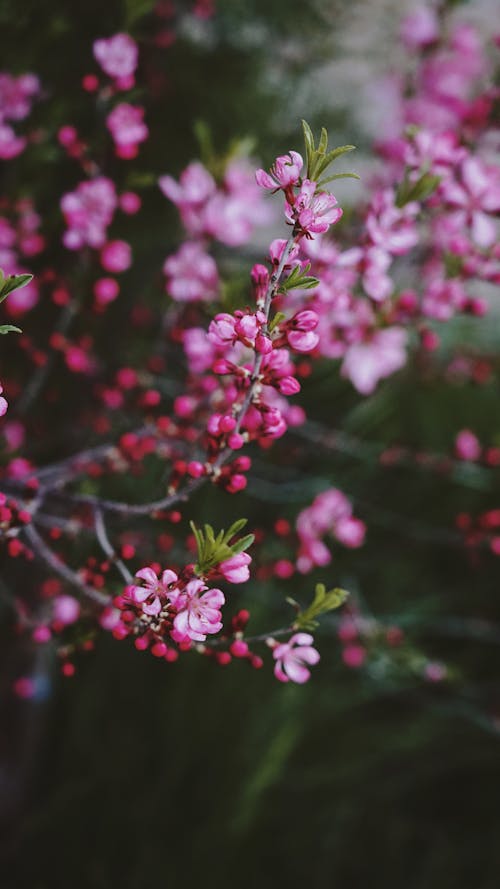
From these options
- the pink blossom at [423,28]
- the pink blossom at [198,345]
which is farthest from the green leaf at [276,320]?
the pink blossom at [423,28]

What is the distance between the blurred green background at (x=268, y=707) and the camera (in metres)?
1.29

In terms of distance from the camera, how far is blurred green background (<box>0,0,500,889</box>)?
1.29 m

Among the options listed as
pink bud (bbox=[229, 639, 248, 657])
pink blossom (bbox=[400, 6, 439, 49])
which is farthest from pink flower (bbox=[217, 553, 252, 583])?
pink blossom (bbox=[400, 6, 439, 49])

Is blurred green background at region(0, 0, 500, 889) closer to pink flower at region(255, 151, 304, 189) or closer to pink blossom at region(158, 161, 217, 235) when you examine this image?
pink blossom at region(158, 161, 217, 235)

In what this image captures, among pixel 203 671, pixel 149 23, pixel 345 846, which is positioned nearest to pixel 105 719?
pixel 203 671

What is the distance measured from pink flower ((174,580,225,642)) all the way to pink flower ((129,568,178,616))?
0.05 ft

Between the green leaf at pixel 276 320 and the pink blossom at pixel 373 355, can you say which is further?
the pink blossom at pixel 373 355

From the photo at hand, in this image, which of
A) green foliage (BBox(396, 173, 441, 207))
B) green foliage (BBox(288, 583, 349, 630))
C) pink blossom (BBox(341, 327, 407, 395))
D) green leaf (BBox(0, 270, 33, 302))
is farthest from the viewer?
pink blossom (BBox(341, 327, 407, 395))

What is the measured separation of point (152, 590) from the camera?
51cm

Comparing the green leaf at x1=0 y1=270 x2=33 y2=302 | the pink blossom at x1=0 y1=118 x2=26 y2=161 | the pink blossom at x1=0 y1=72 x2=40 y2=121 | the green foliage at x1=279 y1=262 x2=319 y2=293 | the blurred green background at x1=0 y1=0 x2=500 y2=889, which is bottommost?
the blurred green background at x1=0 y1=0 x2=500 y2=889

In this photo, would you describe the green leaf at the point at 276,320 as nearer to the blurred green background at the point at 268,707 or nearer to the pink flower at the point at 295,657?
the pink flower at the point at 295,657

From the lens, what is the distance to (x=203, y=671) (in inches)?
61.2

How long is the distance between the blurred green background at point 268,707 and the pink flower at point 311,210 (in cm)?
66

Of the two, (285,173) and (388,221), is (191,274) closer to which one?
(388,221)
